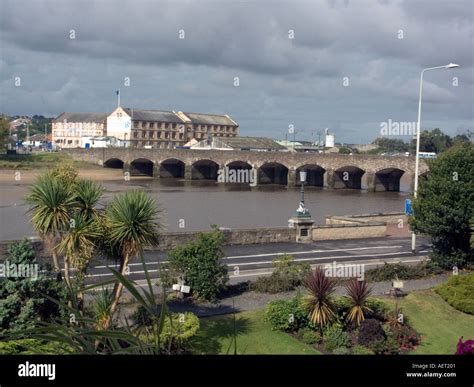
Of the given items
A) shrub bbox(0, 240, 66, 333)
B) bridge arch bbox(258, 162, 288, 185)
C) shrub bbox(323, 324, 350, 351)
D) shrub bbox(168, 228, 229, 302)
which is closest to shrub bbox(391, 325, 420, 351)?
shrub bbox(323, 324, 350, 351)

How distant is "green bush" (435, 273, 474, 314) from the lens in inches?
705

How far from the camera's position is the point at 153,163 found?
296 feet

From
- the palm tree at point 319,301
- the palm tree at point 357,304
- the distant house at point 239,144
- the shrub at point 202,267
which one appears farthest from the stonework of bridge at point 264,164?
the palm tree at point 319,301

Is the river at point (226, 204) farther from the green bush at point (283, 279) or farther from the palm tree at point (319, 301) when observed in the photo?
the palm tree at point (319, 301)

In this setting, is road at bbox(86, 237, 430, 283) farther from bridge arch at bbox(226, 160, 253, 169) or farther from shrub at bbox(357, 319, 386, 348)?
bridge arch at bbox(226, 160, 253, 169)

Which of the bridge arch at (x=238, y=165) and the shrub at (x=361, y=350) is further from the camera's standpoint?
the bridge arch at (x=238, y=165)

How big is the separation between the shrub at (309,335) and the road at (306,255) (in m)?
4.32

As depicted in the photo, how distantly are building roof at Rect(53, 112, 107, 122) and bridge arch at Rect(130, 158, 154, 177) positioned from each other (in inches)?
1197

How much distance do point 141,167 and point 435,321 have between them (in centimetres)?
8171

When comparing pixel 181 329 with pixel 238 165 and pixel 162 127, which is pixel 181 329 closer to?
pixel 238 165

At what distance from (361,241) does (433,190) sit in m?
6.48

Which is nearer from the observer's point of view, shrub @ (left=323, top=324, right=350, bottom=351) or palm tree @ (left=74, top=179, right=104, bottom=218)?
palm tree @ (left=74, top=179, right=104, bottom=218)

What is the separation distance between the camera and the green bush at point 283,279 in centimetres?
1786
